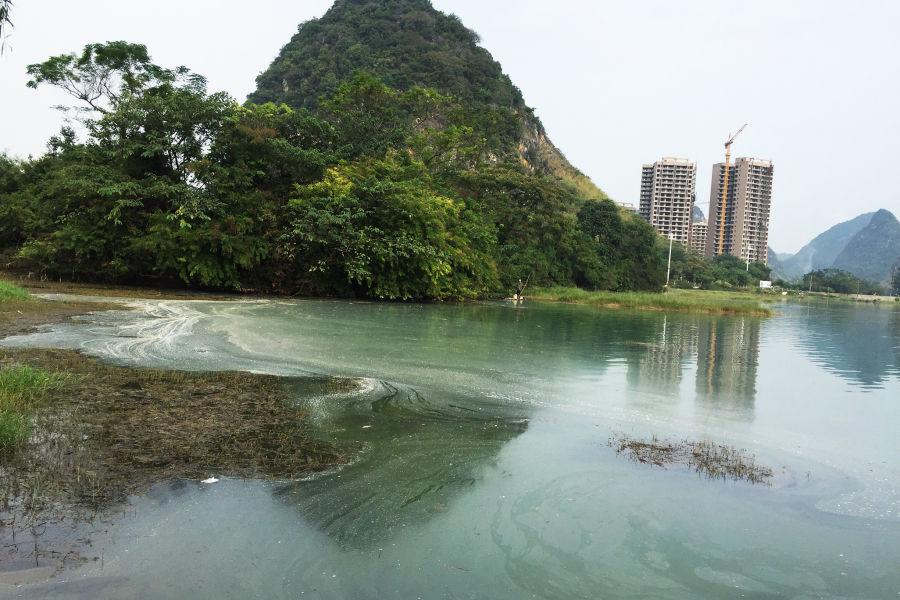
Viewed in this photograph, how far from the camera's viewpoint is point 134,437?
14.8 ft

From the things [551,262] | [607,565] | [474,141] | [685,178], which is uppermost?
[685,178]

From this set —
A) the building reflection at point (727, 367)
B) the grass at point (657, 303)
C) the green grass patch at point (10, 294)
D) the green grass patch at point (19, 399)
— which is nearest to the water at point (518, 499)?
the building reflection at point (727, 367)

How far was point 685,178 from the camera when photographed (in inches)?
3802

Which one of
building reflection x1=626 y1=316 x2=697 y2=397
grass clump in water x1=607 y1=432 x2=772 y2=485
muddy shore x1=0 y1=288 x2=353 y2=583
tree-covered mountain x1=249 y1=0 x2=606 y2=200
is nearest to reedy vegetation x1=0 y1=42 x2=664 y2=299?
building reflection x1=626 y1=316 x2=697 y2=397

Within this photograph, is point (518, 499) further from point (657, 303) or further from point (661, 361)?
point (657, 303)

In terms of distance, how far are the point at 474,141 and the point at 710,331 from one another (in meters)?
21.0

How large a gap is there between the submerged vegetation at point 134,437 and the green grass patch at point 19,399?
0.02m

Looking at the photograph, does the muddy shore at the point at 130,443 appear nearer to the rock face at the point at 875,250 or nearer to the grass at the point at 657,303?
the grass at the point at 657,303

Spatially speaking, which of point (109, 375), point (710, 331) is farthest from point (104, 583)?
point (710, 331)

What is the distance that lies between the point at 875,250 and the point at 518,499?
546 feet

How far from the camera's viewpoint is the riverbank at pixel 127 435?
3588mm

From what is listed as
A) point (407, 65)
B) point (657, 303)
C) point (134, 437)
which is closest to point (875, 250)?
point (407, 65)

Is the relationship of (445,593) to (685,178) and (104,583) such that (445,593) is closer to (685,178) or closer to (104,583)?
(104,583)

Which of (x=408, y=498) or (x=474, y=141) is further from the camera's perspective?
(x=474, y=141)
